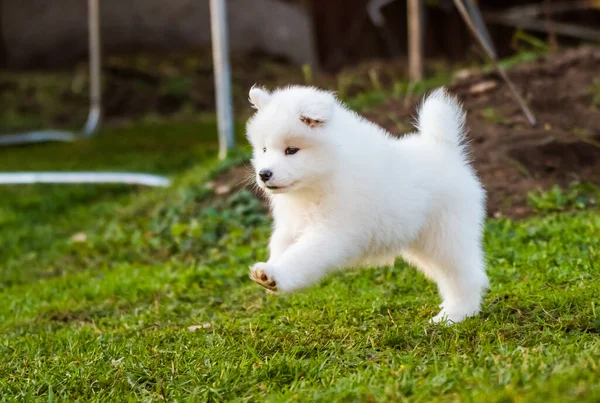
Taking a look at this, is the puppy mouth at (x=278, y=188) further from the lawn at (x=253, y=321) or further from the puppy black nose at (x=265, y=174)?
the lawn at (x=253, y=321)

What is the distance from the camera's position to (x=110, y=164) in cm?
1005

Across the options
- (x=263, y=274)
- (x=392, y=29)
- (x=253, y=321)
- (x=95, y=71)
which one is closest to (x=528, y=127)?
(x=253, y=321)

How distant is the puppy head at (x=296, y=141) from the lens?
10.9 ft

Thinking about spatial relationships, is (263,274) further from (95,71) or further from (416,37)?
(95,71)

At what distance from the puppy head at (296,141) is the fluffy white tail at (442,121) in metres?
0.62

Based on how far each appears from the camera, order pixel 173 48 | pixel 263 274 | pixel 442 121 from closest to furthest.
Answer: pixel 263 274
pixel 442 121
pixel 173 48

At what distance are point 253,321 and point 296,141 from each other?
3.34 feet

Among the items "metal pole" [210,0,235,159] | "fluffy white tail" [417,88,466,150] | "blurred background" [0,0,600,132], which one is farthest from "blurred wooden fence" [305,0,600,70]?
"fluffy white tail" [417,88,466,150]

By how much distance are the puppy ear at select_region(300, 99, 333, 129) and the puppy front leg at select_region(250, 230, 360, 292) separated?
43cm

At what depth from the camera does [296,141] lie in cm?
339

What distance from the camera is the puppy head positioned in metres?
3.33

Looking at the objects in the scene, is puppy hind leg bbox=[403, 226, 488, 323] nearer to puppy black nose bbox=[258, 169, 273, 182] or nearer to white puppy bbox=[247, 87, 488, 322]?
white puppy bbox=[247, 87, 488, 322]

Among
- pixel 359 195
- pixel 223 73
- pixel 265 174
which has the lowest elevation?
pixel 223 73

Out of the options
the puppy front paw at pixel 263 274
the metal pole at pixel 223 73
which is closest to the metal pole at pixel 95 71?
the metal pole at pixel 223 73
